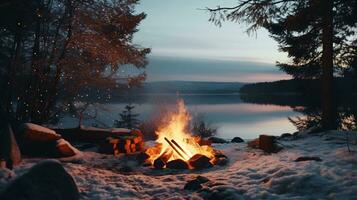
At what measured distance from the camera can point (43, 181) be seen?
25.6 ft

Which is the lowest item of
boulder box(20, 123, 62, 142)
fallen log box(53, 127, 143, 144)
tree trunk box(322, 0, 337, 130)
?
fallen log box(53, 127, 143, 144)

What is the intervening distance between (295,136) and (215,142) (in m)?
3.77

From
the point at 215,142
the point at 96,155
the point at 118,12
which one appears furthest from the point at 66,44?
the point at 215,142

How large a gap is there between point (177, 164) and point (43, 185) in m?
5.34

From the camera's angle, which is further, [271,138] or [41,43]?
[41,43]

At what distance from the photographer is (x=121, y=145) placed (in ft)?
47.7

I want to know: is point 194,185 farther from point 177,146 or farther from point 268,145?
point 268,145

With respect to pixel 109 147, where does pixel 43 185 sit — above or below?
above

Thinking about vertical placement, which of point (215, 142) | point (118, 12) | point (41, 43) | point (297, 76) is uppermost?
point (118, 12)

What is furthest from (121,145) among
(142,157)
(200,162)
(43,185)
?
(43,185)

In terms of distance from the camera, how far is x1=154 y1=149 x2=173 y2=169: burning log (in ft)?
40.8

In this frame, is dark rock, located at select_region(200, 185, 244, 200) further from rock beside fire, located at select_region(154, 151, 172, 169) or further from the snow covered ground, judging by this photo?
rock beside fire, located at select_region(154, 151, 172, 169)

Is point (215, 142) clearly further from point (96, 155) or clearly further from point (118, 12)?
point (118, 12)

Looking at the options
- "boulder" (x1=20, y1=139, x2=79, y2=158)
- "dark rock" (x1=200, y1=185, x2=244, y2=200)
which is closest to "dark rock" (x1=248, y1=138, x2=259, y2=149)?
"dark rock" (x1=200, y1=185, x2=244, y2=200)
